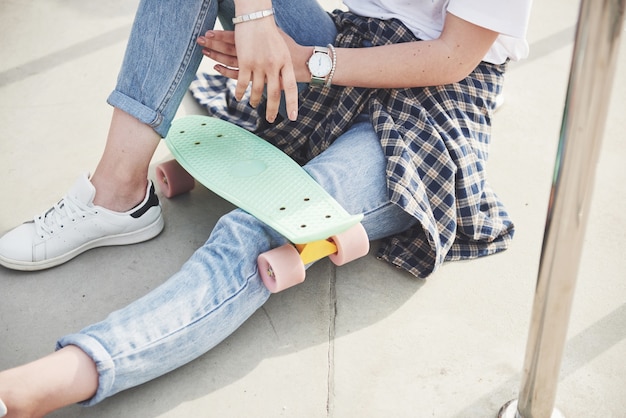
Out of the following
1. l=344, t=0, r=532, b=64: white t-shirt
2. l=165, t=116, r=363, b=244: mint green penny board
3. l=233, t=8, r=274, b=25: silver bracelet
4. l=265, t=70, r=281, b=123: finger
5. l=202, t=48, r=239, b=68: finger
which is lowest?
l=165, t=116, r=363, b=244: mint green penny board

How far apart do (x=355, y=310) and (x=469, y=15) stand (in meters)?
0.53

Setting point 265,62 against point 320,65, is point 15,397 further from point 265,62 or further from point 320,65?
point 320,65

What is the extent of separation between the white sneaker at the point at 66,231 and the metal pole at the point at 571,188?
0.79 m

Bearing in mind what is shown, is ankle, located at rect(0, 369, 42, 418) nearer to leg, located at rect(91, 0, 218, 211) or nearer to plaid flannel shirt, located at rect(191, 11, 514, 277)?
leg, located at rect(91, 0, 218, 211)

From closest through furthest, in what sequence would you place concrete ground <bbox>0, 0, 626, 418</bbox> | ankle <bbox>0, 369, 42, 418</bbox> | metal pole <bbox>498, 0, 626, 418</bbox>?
metal pole <bbox>498, 0, 626, 418</bbox>
ankle <bbox>0, 369, 42, 418</bbox>
concrete ground <bbox>0, 0, 626, 418</bbox>

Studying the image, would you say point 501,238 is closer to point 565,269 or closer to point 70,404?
point 565,269

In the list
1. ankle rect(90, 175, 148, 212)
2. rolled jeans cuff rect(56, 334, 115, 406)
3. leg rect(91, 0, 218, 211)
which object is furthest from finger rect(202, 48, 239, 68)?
rolled jeans cuff rect(56, 334, 115, 406)

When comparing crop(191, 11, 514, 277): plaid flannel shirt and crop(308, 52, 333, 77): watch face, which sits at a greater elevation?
crop(308, 52, 333, 77): watch face

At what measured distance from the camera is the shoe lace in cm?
128

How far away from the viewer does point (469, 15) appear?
1.12m

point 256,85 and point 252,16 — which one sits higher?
point 252,16

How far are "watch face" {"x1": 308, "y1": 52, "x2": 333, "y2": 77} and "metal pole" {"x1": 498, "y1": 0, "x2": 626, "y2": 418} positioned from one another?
1.99 feet

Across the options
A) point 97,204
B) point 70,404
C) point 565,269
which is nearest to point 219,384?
point 70,404

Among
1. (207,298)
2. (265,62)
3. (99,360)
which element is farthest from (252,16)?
(99,360)
